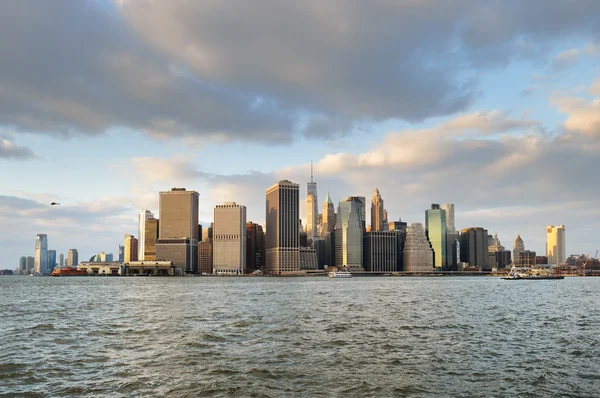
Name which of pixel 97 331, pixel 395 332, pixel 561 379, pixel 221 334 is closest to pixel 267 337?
pixel 221 334

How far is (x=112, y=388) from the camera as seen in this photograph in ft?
109

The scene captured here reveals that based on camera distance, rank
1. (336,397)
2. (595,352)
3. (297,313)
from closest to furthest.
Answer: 1. (336,397)
2. (595,352)
3. (297,313)

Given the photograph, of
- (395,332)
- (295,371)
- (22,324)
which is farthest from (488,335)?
(22,324)

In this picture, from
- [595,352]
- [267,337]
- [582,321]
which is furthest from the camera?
[582,321]

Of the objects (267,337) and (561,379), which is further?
(267,337)

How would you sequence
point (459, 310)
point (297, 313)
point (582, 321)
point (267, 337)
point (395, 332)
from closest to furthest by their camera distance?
point (267, 337) → point (395, 332) → point (582, 321) → point (297, 313) → point (459, 310)

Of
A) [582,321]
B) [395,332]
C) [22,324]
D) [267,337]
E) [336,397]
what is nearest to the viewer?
[336,397]

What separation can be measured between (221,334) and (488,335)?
2867 cm

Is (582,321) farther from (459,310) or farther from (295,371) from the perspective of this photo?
(295,371)

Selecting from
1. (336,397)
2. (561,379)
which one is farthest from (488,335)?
(336,397)

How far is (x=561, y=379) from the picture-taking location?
37.0m

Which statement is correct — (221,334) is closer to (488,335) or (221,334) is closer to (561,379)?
(488,335)

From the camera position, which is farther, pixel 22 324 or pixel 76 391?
pixel 22 324

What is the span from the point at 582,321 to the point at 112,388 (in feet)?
211
